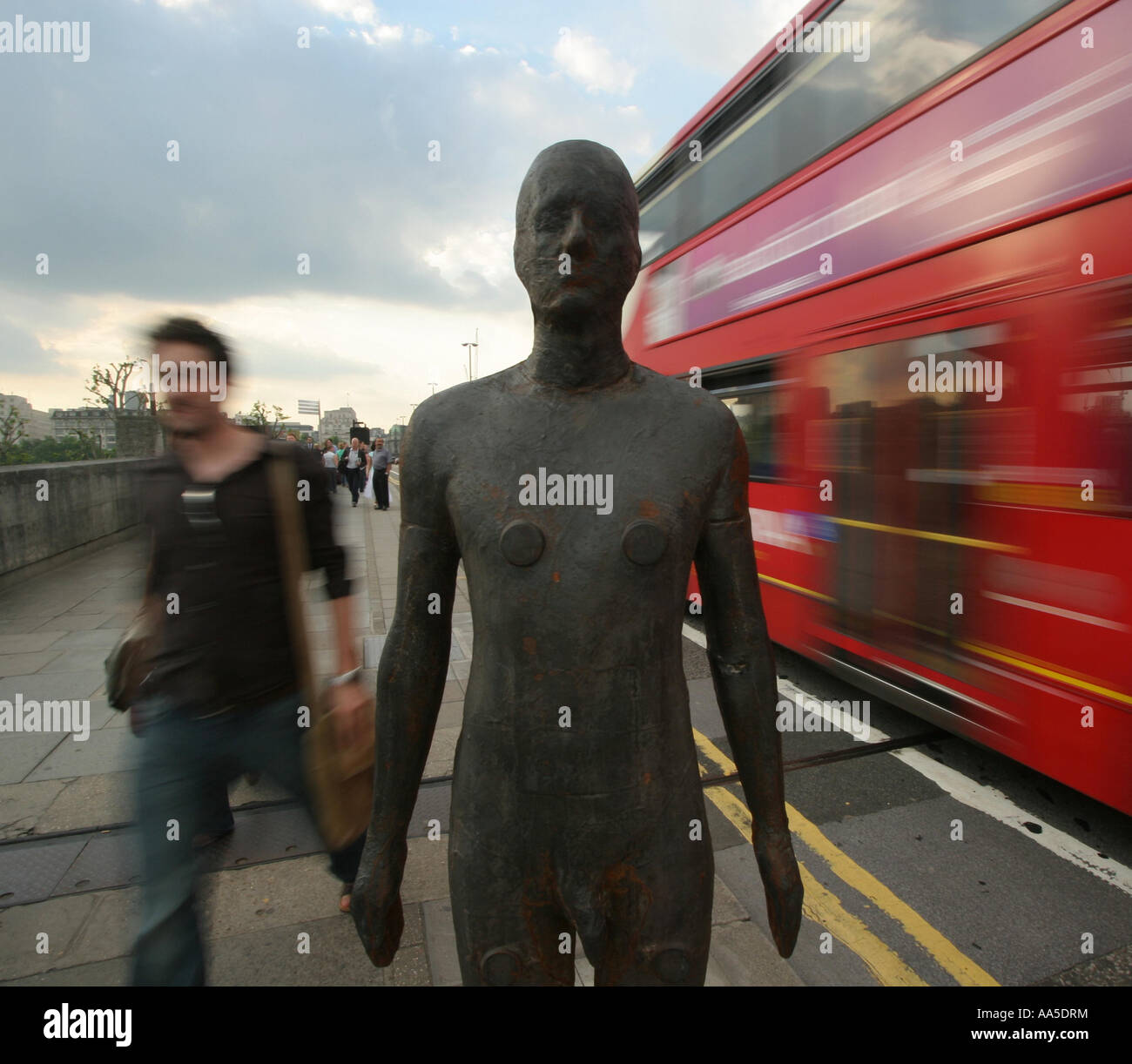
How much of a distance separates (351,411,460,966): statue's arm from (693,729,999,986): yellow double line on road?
1.61 m

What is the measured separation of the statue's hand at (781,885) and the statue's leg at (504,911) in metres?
0.43

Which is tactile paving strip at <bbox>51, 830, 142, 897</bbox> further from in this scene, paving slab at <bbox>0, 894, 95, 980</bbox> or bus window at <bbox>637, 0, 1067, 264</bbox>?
bus window at <bbox>637, 0, 1067, 264</bbox>

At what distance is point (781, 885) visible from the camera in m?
1.34

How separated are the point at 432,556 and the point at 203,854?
267 cm

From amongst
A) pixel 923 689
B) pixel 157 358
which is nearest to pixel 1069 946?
pixel 923 689

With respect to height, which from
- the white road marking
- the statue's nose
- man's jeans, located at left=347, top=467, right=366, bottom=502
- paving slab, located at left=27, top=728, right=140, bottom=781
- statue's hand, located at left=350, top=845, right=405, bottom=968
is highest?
man's jeans, located at left=347, top=467, right=366, bottom=502

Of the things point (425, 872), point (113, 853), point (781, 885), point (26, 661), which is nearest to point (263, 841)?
point (113, 853)

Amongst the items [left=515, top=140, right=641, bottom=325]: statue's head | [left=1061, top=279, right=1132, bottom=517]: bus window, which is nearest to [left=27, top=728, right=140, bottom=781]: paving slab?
[left=515, top=140, right=641, bottom=325]: statue's head

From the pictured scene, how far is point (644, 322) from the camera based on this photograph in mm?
7379

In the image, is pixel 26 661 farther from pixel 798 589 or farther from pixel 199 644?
pixel 798 589

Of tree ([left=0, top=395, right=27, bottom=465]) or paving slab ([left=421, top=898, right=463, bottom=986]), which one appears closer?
paving slab ([left=421, top=898, right=463, bottom=986])

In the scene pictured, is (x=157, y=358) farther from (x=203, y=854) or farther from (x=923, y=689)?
(x=923, y=689)

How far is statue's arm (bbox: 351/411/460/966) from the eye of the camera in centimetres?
130

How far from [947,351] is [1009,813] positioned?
254 centimetres
